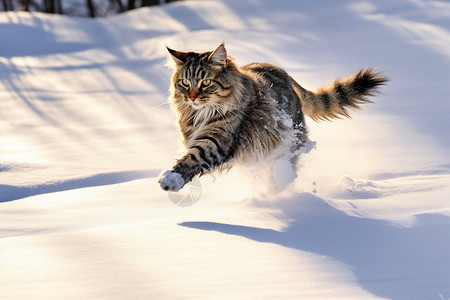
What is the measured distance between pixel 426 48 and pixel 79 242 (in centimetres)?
592

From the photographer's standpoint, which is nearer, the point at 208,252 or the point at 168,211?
the point at 208,252

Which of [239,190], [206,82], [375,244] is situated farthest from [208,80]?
[375,244]

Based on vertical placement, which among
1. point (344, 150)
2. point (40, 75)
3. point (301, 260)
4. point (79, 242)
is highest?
point (301, 260)

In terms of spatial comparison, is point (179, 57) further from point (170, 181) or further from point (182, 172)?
point (170, 181)

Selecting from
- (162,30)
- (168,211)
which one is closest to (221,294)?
(168,211)

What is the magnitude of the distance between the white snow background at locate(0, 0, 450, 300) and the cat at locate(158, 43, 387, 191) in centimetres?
Answer: 25

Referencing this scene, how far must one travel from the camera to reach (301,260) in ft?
8.54

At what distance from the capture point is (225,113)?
3.87 metres

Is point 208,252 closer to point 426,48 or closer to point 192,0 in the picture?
point 426,48

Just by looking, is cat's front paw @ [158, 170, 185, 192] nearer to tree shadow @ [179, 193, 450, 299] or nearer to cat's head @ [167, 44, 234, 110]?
tree shadow @ [179, 193, 450, 299]

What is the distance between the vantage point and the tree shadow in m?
2.35

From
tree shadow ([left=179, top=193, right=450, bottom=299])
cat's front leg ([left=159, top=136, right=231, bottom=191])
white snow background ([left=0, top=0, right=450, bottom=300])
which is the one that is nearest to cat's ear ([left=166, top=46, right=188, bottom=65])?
cat's front leg ([left=159, top=136, right=231, bottom=191])

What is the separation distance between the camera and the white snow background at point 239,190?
2.46 metres

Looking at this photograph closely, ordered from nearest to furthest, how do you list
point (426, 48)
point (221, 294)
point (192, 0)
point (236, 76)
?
point (221, 294) → point (236, 76) → point (426, 48) → point (192, 0)
